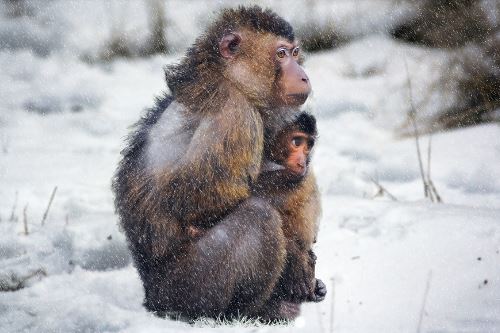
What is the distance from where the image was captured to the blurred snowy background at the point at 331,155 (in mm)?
3334

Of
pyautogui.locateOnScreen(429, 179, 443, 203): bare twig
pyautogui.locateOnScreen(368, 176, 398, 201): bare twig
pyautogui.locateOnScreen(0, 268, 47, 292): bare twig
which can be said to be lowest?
pyautogui.locateOnScreen(368, 176, 398, 201): bare twig

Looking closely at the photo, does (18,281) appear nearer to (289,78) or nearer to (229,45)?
(229,45)

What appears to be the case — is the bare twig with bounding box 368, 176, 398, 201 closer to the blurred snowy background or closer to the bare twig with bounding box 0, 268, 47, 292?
the blurred snowy background

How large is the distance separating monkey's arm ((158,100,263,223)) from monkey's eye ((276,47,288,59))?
0.41m

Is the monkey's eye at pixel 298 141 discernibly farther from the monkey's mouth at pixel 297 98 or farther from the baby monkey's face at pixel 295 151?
the monkey's mouth at pixel 297 98

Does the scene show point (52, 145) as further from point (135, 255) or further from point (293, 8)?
point (293, 8)

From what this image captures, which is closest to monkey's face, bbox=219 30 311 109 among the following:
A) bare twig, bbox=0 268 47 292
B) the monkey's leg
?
the monkey's leg

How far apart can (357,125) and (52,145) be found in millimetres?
2489

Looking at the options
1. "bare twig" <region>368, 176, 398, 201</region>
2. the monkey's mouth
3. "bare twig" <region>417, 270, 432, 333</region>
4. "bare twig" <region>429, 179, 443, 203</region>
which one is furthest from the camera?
"bare twig" <region>368, 176, 398, 201</region>

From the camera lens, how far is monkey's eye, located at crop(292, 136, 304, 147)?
342 cm

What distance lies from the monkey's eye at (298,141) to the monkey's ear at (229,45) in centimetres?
52

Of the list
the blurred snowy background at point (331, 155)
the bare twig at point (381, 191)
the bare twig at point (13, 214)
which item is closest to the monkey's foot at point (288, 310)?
the blurred snowy background at point (331, 155)

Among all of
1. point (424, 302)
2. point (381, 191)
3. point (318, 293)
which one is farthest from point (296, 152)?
point (381, 191)

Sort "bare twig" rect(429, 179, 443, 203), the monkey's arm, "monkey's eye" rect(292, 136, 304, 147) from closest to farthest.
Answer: the monkey's arm < "monkey's eye" rect(292, 136, 304, 147) < "bare twig" rect(429, 179, 443, 203)
